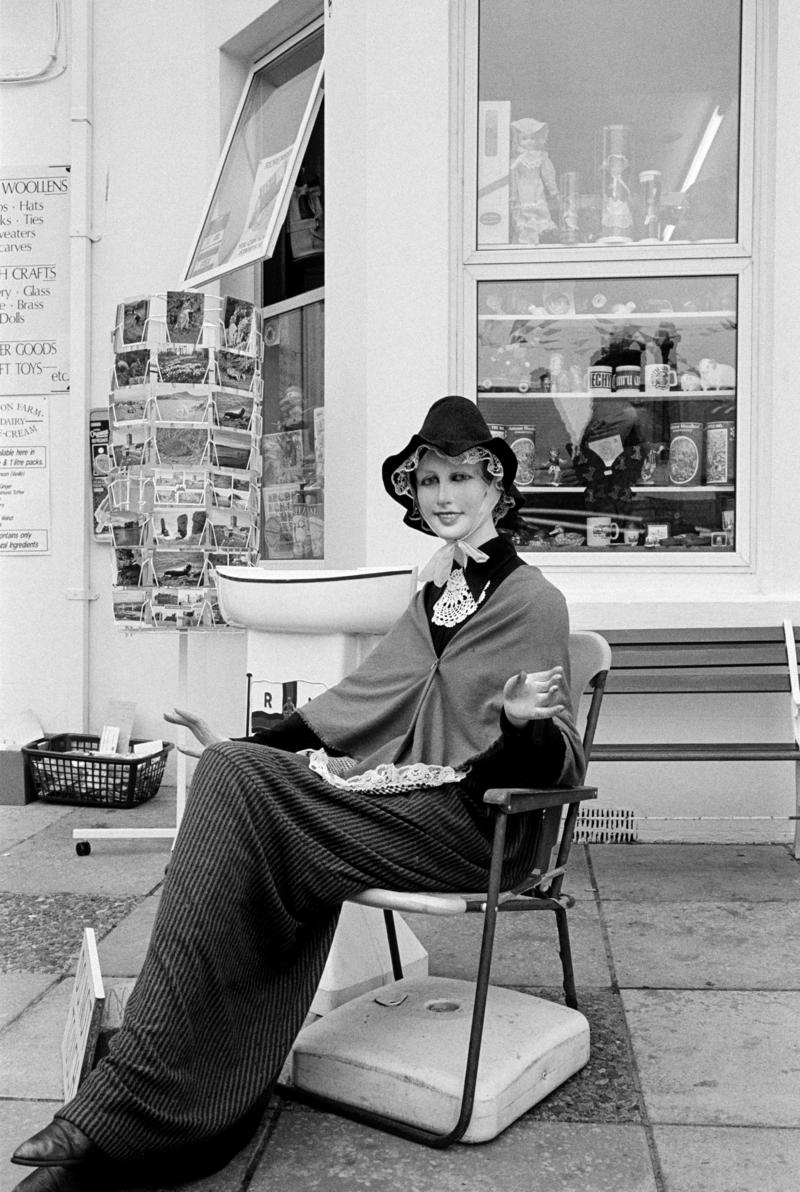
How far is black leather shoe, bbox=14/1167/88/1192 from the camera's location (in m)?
2.02

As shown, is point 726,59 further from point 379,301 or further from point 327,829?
point 327,829

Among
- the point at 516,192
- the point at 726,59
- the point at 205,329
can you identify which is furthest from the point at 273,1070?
the point at 726,59

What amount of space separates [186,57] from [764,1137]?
18.0 feet

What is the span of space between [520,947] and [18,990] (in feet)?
4.64

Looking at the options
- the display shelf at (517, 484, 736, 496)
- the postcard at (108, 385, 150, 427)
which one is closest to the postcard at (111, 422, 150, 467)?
the postcard at (108, 385, 150, 427)

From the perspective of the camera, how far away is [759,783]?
15.6 feet

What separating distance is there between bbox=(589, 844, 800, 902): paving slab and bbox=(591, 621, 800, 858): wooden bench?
0.20 m

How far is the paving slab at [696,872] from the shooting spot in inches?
160

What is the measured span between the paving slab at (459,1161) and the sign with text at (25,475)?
14.6 feet

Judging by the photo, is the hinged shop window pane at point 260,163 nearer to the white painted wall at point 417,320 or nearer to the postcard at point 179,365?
the white painted wall at point 417,320

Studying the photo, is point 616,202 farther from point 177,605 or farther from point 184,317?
point 177,605

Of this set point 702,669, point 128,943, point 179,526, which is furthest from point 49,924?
point 702,669

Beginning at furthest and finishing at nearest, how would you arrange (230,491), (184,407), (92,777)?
(92,777)
(230,491)
(184,407)

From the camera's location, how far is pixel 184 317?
443 cm
